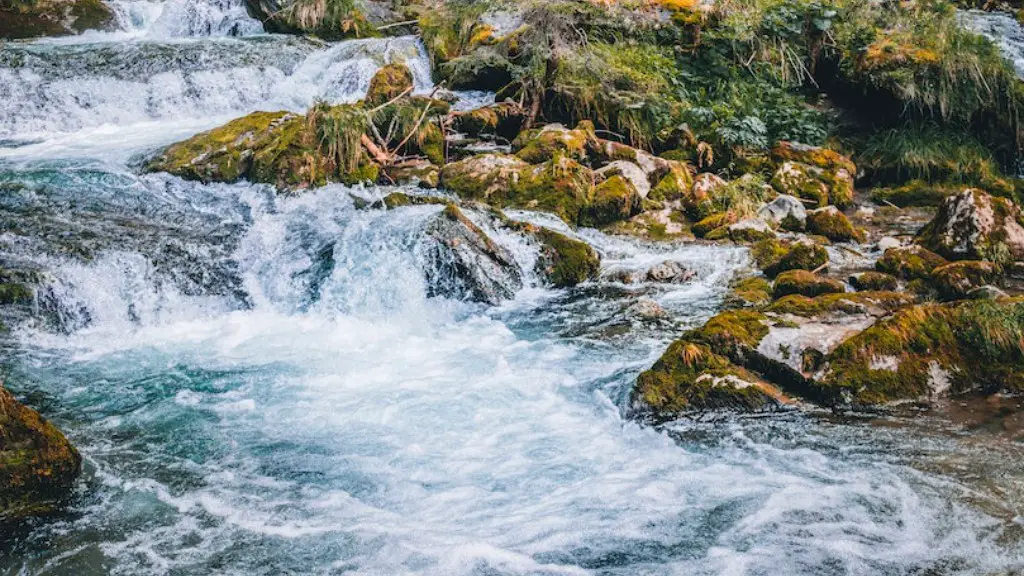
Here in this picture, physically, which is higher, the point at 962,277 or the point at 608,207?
the point at 608,207

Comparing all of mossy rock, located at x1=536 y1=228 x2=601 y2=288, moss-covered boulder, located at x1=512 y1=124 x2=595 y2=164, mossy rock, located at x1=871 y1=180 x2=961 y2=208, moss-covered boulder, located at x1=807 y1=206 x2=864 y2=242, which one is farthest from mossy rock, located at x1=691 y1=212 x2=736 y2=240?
mossy rock, located at x1=871 y1=180 x2=961 y2=208

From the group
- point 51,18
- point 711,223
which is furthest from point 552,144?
point 51,18

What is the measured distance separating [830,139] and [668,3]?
4.21m

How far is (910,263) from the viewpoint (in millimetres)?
7512

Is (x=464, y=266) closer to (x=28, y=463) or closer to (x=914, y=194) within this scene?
(x=28, y=463)

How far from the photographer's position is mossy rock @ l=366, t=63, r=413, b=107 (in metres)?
11.6

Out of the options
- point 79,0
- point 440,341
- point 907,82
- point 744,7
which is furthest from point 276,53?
point 907,82

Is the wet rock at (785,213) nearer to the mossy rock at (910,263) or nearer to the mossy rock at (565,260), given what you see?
the mossy rock at (910,263)

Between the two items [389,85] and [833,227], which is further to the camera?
[389,85]

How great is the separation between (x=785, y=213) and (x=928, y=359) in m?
4.98

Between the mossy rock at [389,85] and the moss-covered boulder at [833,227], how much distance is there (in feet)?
21.1

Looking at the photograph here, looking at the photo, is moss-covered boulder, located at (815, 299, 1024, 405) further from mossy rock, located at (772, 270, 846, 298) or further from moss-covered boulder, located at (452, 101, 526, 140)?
moss-covered boulder, located at (452, 101, 526, 140)

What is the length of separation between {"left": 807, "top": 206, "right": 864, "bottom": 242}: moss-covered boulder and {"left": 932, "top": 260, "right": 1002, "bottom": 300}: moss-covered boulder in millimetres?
2157

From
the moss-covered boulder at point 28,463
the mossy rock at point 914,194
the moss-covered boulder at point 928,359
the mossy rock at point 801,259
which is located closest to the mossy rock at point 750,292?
the mossy rock at point 801,259
